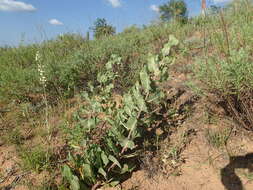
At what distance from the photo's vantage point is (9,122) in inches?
104

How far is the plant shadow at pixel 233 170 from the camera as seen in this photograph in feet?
5.24

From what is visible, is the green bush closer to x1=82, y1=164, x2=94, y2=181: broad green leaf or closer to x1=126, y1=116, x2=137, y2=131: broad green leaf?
x1=126, y1=116, x2=137, y2=131: broad green leaf

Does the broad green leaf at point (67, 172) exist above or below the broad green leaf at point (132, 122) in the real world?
below

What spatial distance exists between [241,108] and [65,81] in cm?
228

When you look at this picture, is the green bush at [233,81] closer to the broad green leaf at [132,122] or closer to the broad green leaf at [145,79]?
the broad green leaf at [145,79]

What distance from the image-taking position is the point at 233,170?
1.70 meters

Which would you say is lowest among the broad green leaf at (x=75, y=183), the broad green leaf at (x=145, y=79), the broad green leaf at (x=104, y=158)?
the broad green leaf at (x=75, y=183)

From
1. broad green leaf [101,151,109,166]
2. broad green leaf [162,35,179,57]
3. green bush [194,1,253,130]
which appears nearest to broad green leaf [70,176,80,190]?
broad green leaf [101,151,109,166]

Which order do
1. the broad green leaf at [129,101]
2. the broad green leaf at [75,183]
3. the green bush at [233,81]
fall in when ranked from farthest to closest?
the broad green leaf at [129,101]
the green bush at [233,81]
the broad green leaf at [75,183]

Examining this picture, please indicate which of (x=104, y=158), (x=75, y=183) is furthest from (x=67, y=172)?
(x=104, y=158)

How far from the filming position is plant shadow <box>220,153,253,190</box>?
1.60 metres

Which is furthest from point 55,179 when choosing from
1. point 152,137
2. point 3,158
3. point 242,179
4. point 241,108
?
point 241,108

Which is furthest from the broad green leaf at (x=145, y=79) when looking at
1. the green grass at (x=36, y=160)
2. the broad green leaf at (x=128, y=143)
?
the green grass at (x=36, y=160)

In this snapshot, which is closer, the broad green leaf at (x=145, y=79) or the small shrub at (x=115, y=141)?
the small shrub at (x=115, y=141)
